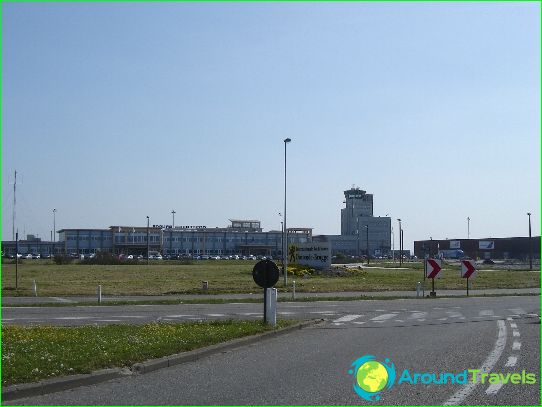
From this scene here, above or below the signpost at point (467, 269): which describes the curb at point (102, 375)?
below

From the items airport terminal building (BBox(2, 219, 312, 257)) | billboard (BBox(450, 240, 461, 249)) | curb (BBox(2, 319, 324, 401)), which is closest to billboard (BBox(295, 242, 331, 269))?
curb (BBox(2, 319, 324, 401))

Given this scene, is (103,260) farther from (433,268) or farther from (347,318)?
(347,318)

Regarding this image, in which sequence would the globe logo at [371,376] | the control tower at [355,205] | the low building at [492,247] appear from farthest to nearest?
the control tower at [355,205] → the low building at [492,247] → the globe logo at [371,376]

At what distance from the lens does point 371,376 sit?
11305mm

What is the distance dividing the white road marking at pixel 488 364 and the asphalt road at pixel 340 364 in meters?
0.02

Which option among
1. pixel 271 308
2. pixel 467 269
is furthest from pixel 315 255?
pixel 271 308

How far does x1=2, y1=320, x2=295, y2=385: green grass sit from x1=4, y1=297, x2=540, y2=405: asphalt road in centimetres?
60

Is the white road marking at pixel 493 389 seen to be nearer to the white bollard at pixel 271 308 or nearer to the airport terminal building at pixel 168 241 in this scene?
the white bollard at pixel 271 308

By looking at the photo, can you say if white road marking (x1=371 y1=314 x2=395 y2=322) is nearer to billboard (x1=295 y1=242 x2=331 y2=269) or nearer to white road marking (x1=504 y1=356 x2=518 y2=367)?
white road marking (x1=504 y1=356 x2=518 y2=367)

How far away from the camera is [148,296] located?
36906 millimetres

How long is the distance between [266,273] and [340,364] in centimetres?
681

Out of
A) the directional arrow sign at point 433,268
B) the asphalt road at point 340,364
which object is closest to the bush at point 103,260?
the directional arrow sign at point 433,268

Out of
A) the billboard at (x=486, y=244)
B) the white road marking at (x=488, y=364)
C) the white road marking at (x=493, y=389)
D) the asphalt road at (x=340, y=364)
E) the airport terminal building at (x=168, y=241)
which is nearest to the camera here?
the white road marking at (x=488, y=364)

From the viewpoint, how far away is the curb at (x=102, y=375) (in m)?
9.18
